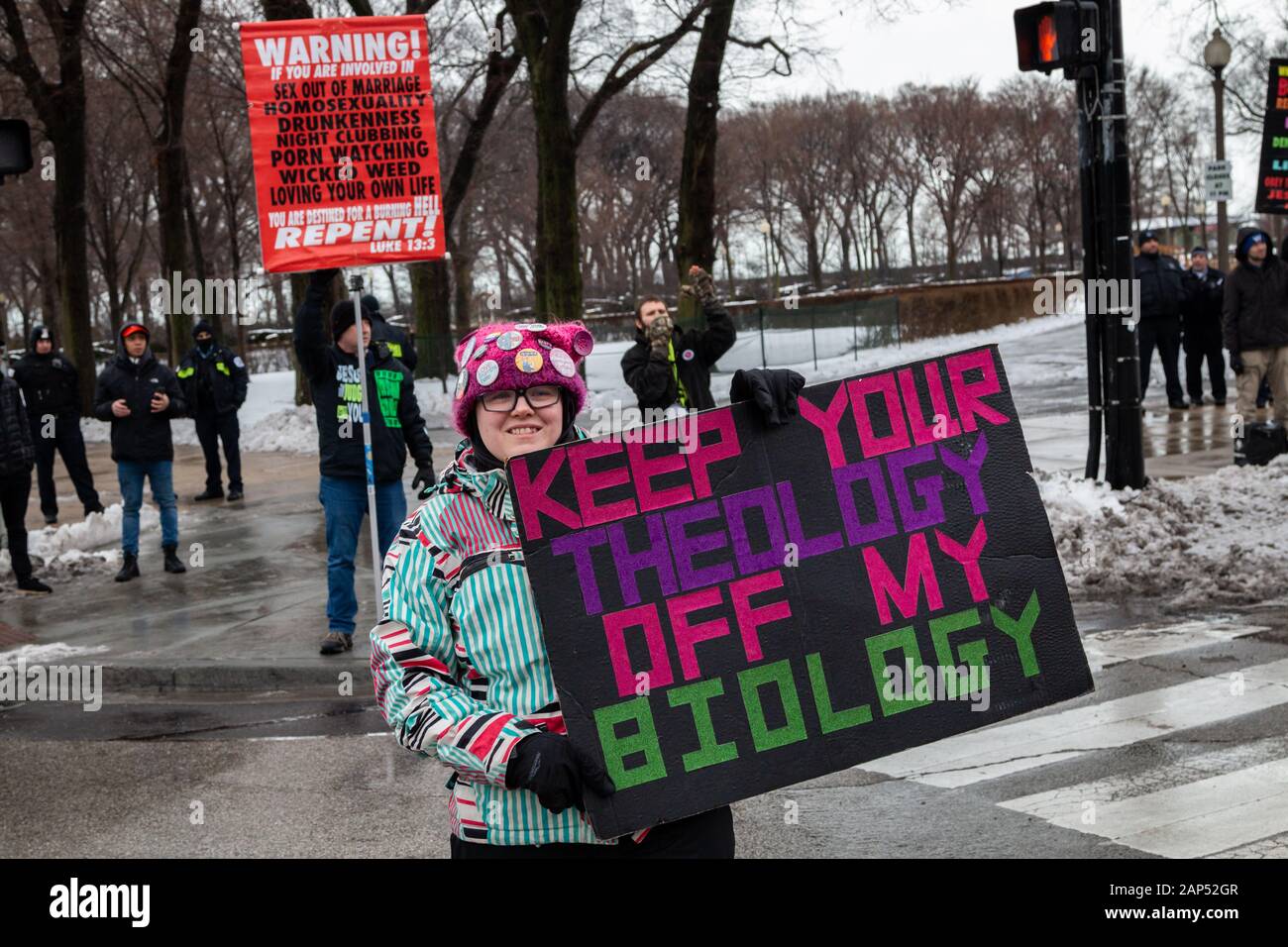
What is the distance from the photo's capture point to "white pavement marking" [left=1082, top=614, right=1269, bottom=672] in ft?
27.2

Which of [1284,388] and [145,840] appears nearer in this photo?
[145,840]

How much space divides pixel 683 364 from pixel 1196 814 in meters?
6.05

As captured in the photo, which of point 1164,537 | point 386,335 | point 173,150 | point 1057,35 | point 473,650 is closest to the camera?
point 473,650

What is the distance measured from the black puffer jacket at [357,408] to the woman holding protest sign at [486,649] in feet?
20.1

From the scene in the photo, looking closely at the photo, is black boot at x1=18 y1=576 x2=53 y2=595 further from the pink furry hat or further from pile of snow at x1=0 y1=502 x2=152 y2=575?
the pink furry hat

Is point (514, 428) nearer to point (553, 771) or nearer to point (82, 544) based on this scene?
point (553, 771)

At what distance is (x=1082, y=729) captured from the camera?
6852 mm

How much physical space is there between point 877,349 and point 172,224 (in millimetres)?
16574

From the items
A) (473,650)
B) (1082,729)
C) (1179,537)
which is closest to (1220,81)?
(1179,537)

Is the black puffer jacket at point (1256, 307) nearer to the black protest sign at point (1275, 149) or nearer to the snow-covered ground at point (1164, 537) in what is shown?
the black protest sign at point (1275, 149)

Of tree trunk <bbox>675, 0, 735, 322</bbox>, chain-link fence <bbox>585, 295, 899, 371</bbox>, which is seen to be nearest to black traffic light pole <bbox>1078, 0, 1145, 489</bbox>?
tree trunk <bbox>675, 0, 735, 322</bbox>

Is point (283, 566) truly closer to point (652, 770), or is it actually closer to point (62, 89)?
point (652, 770)
